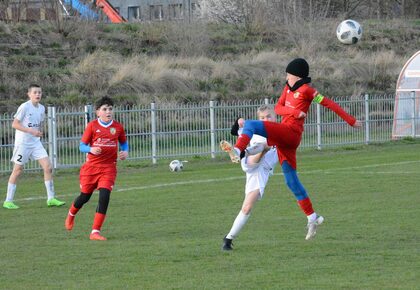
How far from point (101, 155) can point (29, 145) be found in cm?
447

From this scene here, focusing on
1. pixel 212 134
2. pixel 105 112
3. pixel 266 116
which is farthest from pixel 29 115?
pixel 212 134

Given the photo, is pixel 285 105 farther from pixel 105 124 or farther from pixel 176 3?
pixel 176 3

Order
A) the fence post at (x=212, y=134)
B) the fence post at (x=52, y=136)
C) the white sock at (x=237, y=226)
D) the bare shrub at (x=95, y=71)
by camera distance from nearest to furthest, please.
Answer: the white sock at (x=237, y=226) → the fence post at (x=52, y=136) → the fence post at (x=212, y=134) → the bare shrub at (x=95, y=71)

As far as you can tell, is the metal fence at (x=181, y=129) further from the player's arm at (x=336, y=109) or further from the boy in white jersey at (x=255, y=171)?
the player's arm at (x=336, y=109)

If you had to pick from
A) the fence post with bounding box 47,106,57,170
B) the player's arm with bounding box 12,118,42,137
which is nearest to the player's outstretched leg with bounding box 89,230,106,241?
the player's arm with bounding box 12,118,42,137

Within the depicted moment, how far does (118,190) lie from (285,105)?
8.50 m

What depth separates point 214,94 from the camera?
126ft

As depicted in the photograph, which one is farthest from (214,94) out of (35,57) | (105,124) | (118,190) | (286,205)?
(105,124)

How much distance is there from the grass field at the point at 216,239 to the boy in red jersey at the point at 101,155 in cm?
51

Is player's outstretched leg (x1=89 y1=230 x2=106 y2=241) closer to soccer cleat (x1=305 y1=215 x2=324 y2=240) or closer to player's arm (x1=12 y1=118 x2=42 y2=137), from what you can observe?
soccer cleat (x1=305 y1=215 x2=324 y2=240)

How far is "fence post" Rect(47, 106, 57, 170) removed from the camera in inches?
956

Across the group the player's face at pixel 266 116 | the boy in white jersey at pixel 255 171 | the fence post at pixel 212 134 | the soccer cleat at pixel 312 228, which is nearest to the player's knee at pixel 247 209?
the boy in white jersey at pixel 255 171

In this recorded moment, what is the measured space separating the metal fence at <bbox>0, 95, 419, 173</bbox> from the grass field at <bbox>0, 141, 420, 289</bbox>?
3.36 m

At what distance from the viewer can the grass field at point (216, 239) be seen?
948 cm
